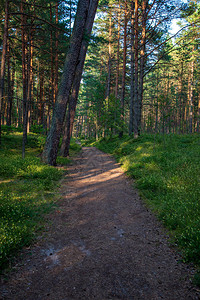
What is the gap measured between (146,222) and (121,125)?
59.3ft

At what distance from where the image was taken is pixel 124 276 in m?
2.90

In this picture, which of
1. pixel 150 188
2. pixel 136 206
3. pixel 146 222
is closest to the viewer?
pixel 146 222

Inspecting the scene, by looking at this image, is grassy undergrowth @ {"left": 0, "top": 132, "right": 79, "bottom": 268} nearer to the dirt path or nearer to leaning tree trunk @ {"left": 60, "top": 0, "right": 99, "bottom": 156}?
the dirt path

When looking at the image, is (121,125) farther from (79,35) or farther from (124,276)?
(124,276)

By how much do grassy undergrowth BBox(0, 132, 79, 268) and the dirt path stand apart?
1.13ft

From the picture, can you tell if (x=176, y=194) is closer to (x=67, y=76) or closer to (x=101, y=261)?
(x=101, y=261)

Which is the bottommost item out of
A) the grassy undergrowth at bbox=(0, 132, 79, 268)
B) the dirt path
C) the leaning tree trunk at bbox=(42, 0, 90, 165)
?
the dirt path

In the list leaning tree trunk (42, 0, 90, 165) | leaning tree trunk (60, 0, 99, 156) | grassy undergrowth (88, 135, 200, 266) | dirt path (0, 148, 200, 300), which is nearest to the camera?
dirt path (0, 148, 200, 300)

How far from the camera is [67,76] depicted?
10.1 metres

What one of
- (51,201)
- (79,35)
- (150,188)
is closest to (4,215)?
(51,201)

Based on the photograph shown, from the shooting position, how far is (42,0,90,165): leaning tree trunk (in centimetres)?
995

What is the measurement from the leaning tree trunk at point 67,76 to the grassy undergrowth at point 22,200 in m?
1.43

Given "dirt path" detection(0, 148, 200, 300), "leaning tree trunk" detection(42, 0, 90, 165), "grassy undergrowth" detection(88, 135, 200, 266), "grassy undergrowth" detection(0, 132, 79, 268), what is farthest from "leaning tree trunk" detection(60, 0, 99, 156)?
"dirt path" detection(0, 148, 200, 300)

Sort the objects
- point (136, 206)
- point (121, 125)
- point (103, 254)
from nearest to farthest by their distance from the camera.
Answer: point (103, 254), point (136, 206), point (121, 125)
